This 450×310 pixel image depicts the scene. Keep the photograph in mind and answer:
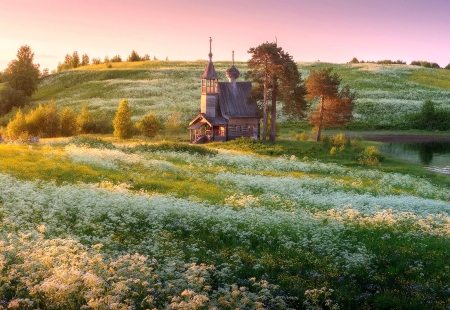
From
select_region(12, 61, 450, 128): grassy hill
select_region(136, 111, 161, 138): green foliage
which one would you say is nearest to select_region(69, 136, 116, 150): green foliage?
select_region(136, 111, 161, 138): green foliage

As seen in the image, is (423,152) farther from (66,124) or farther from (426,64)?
(426,64)

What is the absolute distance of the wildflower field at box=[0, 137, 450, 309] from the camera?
36.0 ft

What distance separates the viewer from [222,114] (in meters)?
59.7

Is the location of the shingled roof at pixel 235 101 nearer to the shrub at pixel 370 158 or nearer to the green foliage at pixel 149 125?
the green foliage at pixel 149 125

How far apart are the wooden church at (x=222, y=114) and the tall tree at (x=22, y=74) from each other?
70.7m

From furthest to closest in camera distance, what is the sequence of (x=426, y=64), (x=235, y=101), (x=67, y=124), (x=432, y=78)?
(x=426, y=64)
(x=432, y=78)
(x=67, y=124)
(x=235, y=101)

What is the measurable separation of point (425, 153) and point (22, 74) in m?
96.3

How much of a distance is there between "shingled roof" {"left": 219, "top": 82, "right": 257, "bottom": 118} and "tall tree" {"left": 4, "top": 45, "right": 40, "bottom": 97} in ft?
235

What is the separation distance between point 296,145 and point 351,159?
802 cm

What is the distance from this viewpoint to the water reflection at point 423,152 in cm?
4937

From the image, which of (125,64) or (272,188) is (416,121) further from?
(125,64)

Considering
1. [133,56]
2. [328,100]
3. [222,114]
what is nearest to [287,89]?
[328,100]

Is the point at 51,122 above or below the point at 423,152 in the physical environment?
above

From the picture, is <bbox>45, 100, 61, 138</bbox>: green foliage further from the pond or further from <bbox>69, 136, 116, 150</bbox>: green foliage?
the pond
